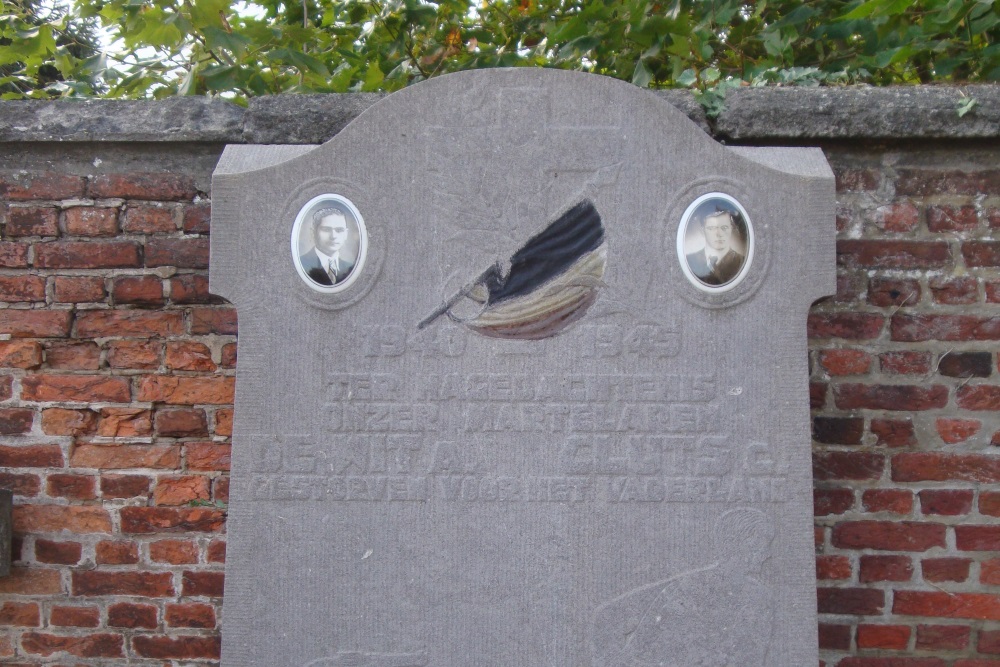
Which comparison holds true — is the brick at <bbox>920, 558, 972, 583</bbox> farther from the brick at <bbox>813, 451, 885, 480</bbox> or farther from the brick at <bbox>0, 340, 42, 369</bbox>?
the brick at <bbox>0, 340, 42, 369</bbox>

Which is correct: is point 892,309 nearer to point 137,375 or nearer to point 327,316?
point 327,316

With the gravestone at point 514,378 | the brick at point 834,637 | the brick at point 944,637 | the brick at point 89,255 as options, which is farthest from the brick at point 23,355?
the brick at point 944,637

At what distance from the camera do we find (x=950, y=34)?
2711 mm

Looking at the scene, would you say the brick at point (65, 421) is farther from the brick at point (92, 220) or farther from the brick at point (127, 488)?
the brick at point (92, 220)

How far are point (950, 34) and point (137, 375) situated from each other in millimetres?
2672

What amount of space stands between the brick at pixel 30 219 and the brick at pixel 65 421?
1.67 ft

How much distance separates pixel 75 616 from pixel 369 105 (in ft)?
5.29

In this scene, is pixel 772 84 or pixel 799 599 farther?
pixel 772 84

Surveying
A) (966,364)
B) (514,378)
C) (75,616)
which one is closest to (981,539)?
(966,364)

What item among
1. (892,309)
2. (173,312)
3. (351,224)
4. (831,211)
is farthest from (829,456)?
(173,312)

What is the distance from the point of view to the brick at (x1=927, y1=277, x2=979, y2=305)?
2.30 metres

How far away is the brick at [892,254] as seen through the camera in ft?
7.57

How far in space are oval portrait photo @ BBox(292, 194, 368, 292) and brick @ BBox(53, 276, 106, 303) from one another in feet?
2.61

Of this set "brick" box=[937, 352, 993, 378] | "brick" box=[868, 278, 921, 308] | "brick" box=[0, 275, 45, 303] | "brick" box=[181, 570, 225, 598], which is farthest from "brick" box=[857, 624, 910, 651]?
"brick" box=[0, 275, 45, 303]
